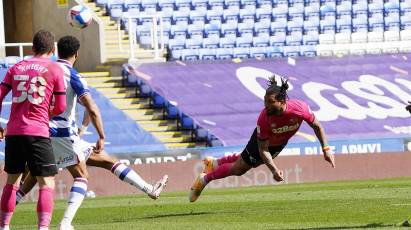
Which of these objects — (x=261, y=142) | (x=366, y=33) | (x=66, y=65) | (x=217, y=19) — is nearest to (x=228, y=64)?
(x=217, y=19)

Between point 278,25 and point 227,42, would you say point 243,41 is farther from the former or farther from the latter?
point 278,25

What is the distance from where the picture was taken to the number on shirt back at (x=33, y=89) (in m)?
11.1

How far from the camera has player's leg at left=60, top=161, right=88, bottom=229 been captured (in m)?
12.0

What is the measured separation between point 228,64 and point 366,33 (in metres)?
5.66

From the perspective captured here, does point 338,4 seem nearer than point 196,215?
No

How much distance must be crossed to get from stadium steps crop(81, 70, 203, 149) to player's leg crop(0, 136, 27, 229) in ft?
59.3

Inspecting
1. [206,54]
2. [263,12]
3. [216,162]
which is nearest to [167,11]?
[206,54]

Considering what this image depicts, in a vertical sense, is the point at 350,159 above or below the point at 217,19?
below

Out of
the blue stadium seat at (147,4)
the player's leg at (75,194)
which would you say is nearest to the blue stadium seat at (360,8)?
the blue stadium seat at (147,4)

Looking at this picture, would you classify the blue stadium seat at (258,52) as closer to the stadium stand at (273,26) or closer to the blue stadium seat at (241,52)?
the stadium stand at (273,26)

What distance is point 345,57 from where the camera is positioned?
112 ft

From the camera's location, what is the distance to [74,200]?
1215cm

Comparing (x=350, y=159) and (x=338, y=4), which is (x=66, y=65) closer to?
(x=350, y=159)

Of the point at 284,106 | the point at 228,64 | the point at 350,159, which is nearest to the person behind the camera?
the point at 284,106
